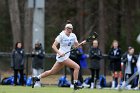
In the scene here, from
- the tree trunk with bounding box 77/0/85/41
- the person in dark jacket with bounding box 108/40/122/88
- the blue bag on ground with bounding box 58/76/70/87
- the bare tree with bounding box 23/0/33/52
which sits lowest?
the blue bag on ground with bounding box 58/76/70/87

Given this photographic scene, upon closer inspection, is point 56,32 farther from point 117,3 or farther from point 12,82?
point 12,82

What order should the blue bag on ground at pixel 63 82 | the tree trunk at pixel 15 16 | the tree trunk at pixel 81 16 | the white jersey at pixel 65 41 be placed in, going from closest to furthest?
the white jersey at pixel 65 41 → the blue bag on ground at pixel 63 82 → the tree trunk at pixel 15 16 → the tree trunk at pixel 81 16

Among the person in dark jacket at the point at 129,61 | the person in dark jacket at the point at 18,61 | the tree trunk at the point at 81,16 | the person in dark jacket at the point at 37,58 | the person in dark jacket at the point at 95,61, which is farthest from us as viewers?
the tree trunk at the point at 81,16

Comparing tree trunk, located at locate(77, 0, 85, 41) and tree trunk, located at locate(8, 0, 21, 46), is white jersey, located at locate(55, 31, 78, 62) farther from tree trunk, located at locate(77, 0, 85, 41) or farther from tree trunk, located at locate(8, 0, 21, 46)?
tree trunk, located at locate(77, 0, 85, 41)

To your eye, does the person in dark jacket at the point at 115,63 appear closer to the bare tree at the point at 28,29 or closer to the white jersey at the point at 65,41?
the white jersey at the point at 65,41

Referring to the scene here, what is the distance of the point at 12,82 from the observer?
96.9 feet

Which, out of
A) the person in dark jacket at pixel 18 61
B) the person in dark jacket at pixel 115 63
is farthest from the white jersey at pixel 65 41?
the person in dark jacket at pixel 18 61

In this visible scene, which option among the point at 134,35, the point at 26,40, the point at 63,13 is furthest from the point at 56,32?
the point at 26,40

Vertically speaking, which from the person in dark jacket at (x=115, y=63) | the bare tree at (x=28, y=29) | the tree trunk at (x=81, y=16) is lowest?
the person in dark jacket at (x=115, y=63)

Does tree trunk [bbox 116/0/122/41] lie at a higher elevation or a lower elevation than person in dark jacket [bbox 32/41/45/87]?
higher

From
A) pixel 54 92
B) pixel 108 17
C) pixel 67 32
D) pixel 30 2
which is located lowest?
pixel 54 92

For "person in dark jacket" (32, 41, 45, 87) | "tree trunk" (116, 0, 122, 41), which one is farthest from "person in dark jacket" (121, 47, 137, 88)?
"tree trunk" (116, 0, 122, 41)

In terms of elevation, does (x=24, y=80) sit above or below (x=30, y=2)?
below

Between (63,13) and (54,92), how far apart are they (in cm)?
3322
